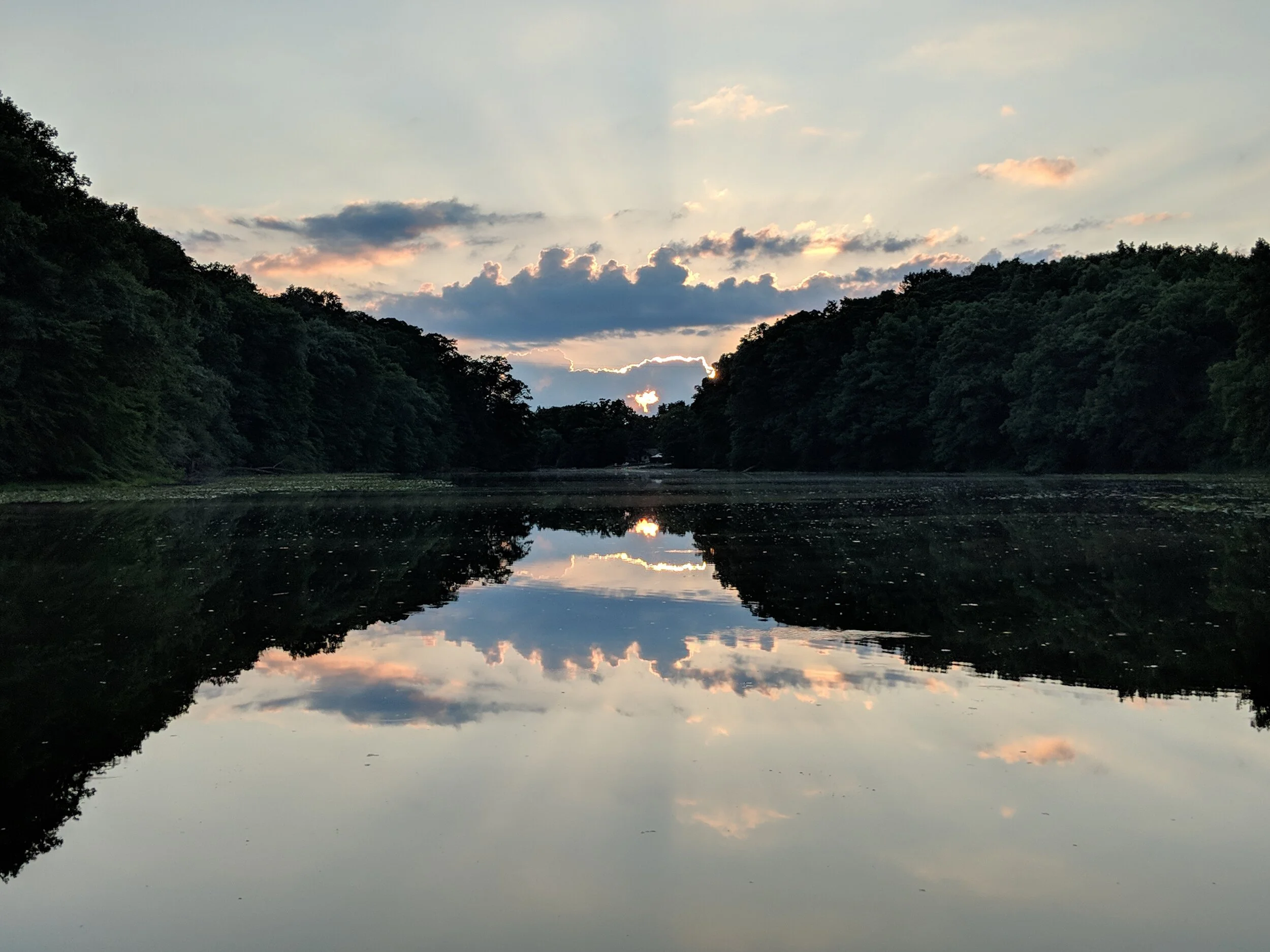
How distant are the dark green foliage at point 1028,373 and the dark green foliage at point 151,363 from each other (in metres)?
40.3

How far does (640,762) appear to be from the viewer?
6.80 meters

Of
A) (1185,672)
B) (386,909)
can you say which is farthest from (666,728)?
(1185,672)

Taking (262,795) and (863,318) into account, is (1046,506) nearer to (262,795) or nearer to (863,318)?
(262,795)

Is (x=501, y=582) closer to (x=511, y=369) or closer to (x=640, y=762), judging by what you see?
(x=640, y=762)

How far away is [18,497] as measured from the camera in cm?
3909

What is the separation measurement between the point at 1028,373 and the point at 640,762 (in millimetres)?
78168

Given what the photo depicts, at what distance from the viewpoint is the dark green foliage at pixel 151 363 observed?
144 feet

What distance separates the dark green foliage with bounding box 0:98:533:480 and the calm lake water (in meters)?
32.4

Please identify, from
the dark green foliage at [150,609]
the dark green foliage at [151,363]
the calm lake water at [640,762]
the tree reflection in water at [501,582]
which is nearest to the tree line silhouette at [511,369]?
the dark green foliage at [151,363]

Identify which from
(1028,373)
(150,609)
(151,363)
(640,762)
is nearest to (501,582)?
(150,609)

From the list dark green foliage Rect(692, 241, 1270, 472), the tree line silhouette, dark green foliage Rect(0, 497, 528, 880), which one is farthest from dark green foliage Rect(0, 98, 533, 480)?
dark green foliage Rect(692, 241, 1270, 472)

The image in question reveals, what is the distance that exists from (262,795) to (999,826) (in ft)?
13.6

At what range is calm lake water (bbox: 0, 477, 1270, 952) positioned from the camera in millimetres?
4637

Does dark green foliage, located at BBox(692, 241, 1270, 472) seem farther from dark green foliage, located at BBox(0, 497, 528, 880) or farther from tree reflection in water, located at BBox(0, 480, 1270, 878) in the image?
dark green foliage, located at BBox(0, 497, 528, 880)
